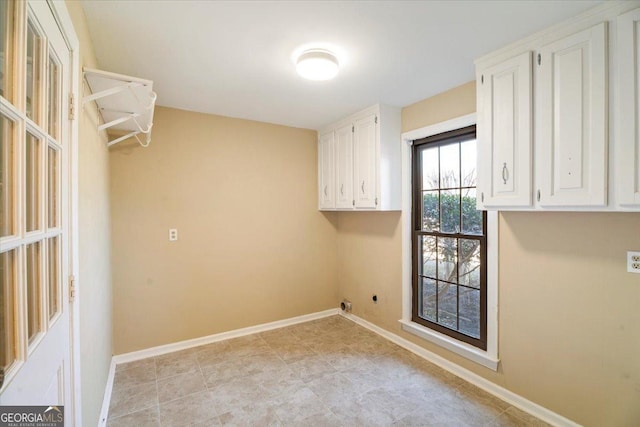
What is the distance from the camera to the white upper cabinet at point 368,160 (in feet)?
10.0

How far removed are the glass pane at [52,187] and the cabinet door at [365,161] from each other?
2504 millimetres

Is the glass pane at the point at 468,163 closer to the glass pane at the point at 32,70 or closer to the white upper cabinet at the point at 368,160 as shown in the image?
the white upper cabinet at the point at 368,160

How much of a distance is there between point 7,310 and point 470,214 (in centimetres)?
284

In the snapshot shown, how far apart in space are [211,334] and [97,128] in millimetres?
2311

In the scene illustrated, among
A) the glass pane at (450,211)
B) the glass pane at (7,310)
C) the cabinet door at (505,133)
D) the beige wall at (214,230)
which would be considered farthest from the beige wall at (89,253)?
the glass pane at (450,211)

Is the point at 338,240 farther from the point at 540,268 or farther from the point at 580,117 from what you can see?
the point at 580,117

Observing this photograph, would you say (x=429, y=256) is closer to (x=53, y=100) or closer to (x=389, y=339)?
(x=389, y=339)

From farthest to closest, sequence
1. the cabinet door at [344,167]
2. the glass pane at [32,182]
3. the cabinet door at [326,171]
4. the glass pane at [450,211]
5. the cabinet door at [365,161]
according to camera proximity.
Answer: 1. the cabinet door at [326,171]
2. the cabinet door at [344,167]
3. the cabinet door at [365,161]
4. the glass pane at [450,211]
5. the glass pane at [32,182]

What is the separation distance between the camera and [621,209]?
1.54 meters

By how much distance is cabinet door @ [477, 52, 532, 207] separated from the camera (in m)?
1.91

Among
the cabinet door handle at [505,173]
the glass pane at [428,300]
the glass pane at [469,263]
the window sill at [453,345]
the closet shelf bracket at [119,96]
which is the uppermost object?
the closet shelf bracket at [119,96]

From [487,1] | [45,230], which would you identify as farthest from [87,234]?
[487,1]

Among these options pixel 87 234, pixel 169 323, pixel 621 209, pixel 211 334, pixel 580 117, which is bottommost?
pixel 211 334

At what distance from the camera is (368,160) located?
317 cm
